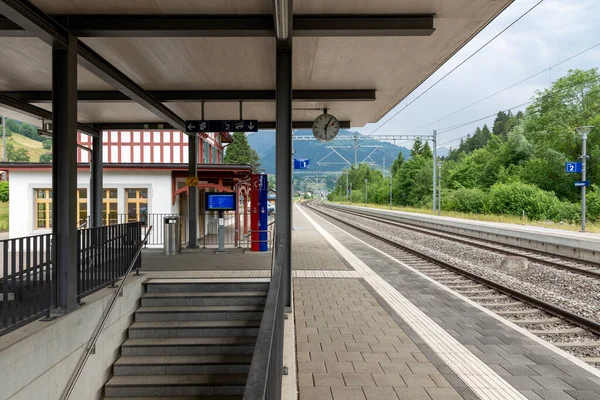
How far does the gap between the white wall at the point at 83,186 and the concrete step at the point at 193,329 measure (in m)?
9.92

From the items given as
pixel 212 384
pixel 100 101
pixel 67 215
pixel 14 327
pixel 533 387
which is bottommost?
pixel 212 384

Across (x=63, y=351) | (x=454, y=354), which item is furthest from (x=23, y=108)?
(x=454, y=354)

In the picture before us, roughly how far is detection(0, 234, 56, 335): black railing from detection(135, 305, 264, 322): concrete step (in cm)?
187

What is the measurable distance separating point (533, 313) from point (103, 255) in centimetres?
726

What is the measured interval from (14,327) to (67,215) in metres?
1.62

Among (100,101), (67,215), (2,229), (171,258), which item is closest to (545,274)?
(171,258)

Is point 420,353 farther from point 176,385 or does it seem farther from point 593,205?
point 593,205

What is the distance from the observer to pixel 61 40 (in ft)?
18.3

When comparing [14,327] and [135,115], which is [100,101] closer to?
[135,115]

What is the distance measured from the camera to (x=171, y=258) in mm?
10359

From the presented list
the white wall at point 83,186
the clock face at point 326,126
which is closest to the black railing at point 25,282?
the clock face at point 326,126

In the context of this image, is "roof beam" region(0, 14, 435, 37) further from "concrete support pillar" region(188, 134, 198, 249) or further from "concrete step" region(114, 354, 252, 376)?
"concrete support pillar" region(188, 134, 198, 249)

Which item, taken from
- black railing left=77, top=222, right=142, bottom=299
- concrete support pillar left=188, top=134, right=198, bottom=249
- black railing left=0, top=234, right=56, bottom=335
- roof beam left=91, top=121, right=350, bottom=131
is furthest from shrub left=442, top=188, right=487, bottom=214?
black railing left=0, top=234, right=56, bottom=335

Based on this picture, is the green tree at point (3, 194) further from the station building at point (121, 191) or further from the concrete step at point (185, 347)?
the concrete step at point (185, 347)
